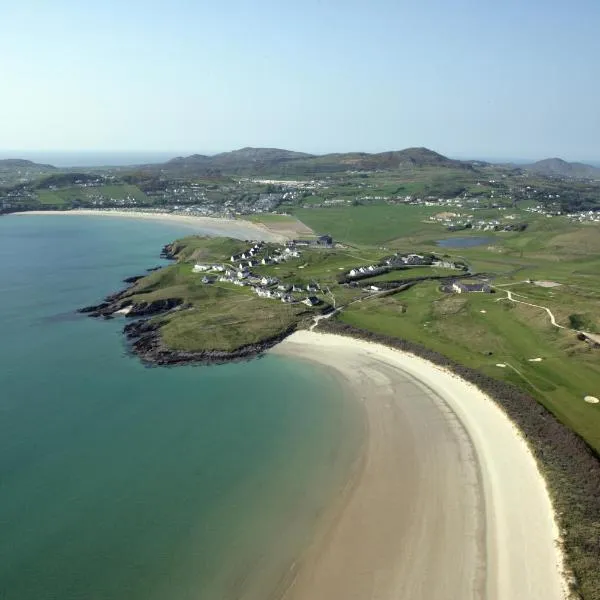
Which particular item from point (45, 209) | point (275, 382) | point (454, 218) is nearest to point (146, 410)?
point (275, 382)

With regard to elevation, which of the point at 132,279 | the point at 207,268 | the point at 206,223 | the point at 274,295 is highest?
the point at 274,295

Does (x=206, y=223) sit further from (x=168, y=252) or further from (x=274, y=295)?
(x=274, y=295)

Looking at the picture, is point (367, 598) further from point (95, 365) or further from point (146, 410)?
point (95, 365)


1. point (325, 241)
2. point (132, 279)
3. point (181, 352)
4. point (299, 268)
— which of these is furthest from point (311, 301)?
point (325, 241)

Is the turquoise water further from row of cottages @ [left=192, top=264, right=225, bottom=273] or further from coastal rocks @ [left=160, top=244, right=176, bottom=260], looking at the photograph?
coastal rocks @ [left=160, top=244, right=176, bottom=260]

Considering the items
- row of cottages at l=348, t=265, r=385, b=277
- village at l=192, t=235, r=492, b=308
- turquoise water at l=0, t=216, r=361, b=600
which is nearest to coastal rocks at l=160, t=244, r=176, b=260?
village at l=192, t=235, r=492, b=308

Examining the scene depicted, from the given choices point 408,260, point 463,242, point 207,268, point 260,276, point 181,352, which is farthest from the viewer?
point 463,242

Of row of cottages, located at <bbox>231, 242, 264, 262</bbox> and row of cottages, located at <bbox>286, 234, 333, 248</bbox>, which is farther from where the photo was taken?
row of cottages, located at <bbox>286, 234, 333, 248</bbox>
